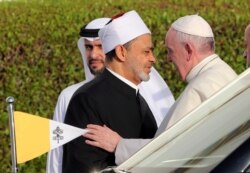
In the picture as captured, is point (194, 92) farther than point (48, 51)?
No

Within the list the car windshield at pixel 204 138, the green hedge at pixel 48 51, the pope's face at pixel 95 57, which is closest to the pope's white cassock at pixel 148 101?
the pope's face at pixel 95 57

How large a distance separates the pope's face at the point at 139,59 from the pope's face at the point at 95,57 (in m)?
1.72

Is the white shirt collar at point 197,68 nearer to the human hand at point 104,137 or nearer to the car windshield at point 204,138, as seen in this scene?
the human hand at point 104,137

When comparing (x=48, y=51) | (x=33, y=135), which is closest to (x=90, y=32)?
(x=48, y=51)

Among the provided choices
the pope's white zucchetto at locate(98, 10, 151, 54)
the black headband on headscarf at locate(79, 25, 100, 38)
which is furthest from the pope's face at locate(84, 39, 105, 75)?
the pope's white zucchetto at locate(98, 10, 151, 54)

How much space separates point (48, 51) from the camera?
33.7ft

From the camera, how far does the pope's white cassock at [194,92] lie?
18.2 feet

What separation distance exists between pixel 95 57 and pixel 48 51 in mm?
2137

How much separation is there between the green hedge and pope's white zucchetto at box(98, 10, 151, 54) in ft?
10.7

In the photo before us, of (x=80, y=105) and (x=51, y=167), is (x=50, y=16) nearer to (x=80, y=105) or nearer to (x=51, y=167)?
(x=51, y=167)

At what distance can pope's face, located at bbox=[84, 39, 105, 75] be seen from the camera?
8148mm

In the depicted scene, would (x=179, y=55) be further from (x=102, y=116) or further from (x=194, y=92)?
(x=102, y=116)

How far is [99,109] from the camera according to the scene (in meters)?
6.08

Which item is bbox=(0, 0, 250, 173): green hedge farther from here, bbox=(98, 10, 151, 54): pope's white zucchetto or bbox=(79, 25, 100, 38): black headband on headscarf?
bbox=(98, 10, 151, 54): pope's white zucchetto
